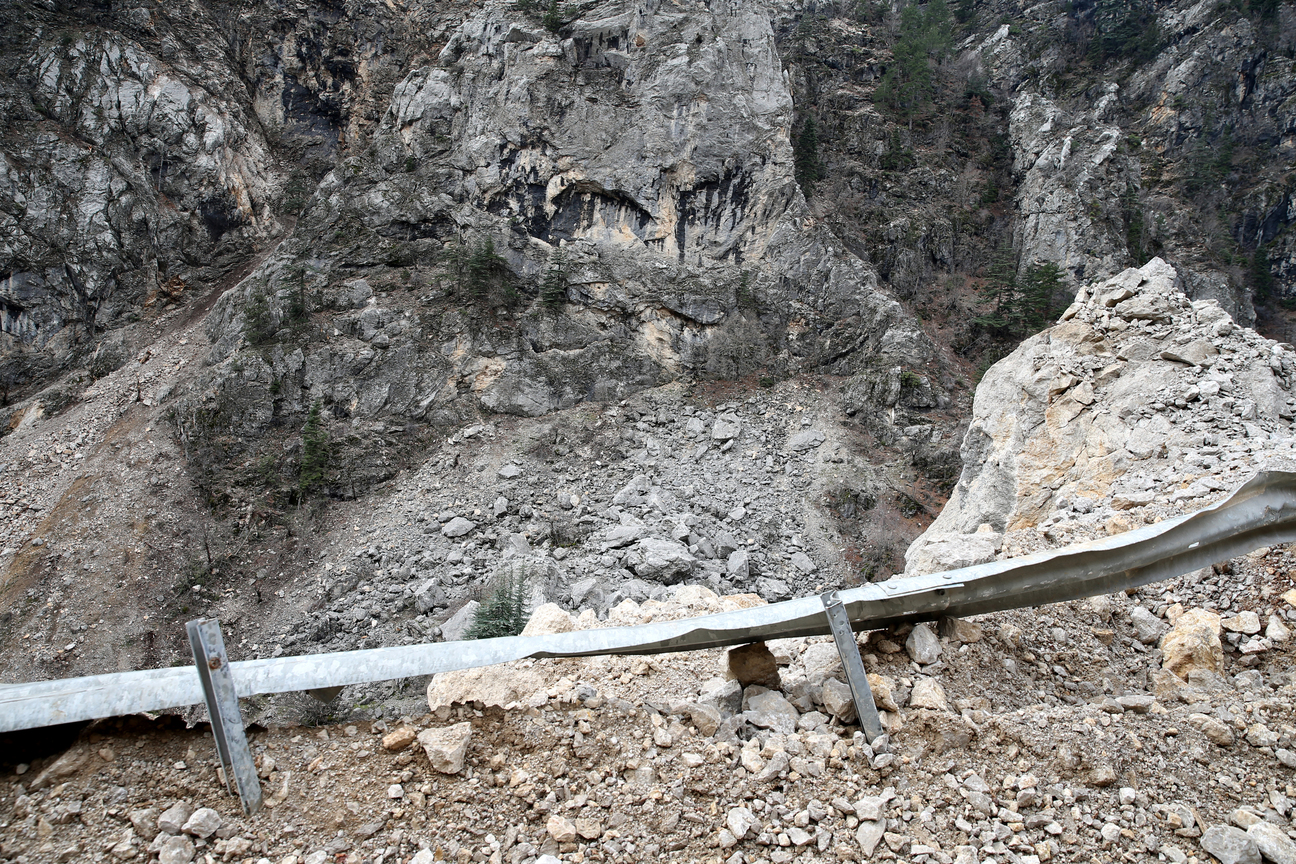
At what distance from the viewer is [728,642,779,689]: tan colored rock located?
3271 millimetres

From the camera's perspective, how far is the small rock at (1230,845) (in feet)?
6.75

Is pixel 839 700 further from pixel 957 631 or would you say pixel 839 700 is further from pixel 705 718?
pixel 957 631

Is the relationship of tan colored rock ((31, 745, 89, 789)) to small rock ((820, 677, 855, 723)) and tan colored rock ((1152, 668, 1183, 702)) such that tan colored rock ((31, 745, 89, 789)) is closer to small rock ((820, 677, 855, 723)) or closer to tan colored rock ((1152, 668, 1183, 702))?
small rock ((820, 677, 855, 723))

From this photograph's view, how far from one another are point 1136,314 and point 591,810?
8356 millimetres

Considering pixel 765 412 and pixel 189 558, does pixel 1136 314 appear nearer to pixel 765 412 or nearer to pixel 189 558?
pixel 765 412

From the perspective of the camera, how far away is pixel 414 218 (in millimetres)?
23047

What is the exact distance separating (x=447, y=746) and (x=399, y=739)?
0.25 meters

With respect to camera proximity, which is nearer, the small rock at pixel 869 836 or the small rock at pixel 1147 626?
the small rock at pixel 869 836

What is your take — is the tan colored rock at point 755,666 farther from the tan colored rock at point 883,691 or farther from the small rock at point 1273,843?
the small rock at point 1273,843

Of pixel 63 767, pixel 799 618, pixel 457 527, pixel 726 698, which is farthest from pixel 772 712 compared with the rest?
pixel 457 527

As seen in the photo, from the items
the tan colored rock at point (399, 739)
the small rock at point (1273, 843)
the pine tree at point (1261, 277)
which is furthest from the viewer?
the pine tree at point (1261, 277)

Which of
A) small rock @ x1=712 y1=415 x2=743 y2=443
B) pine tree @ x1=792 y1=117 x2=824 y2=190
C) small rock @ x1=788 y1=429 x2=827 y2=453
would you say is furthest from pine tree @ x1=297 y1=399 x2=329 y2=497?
pine tree @ x1=792 y1=117 x2=824 y2=190

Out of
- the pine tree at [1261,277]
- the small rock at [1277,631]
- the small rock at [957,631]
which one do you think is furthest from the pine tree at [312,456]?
the pine tree at [1261,277]

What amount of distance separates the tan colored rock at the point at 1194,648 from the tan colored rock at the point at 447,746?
3.76m
